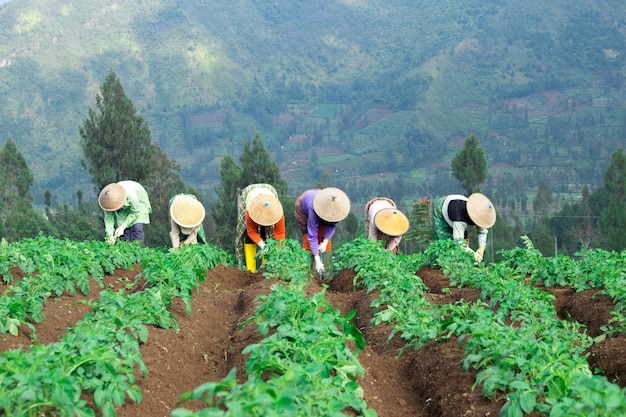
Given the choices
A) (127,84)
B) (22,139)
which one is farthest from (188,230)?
(127,84)

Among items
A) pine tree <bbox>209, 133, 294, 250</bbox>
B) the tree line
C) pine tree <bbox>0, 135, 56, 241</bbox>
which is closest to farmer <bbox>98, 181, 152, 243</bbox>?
the tree line

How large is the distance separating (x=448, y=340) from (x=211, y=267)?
240 inches

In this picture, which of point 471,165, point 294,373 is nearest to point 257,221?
point 294,373

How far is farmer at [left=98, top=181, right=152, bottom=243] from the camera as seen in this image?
1429 centimetres

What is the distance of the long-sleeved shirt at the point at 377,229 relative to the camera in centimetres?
1450

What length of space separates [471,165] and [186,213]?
77.0ft

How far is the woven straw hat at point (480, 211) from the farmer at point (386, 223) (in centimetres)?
129

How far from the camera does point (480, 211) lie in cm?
1302

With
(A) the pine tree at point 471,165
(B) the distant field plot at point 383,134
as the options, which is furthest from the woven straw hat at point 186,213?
(B) the distant field plot at point 383,134

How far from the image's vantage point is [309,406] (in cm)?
408

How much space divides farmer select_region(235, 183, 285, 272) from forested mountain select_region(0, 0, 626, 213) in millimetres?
63294

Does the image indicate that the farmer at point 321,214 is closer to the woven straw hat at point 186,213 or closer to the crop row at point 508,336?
the woven straw hat at point 186,213

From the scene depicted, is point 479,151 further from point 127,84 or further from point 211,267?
point 127,84

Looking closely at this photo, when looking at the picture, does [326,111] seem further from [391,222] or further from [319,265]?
[319,265]
